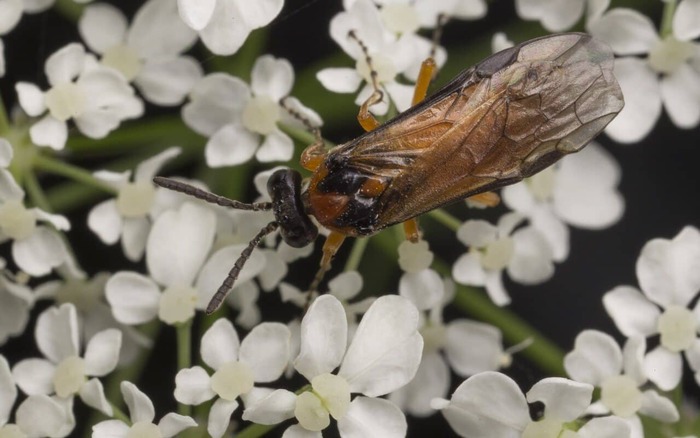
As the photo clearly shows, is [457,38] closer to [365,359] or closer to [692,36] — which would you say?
[692,36]

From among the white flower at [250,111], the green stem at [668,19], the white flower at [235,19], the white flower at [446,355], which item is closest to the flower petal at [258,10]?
the white flower at [235,19]

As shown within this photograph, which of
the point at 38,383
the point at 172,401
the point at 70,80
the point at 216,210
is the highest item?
the point at 70,80

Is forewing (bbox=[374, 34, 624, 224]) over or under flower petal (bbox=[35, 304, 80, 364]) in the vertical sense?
over

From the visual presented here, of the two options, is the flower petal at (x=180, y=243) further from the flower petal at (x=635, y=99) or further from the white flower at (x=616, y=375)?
the flower petal at (x=635, y=99)

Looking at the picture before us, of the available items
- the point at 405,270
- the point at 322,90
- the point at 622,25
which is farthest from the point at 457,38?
the point at 405,270

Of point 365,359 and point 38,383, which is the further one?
point 38,383

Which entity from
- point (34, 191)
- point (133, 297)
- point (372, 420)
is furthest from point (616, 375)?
point (34, 191)

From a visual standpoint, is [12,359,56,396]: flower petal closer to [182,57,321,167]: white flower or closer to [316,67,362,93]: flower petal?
[182,57,321,167]: white flower

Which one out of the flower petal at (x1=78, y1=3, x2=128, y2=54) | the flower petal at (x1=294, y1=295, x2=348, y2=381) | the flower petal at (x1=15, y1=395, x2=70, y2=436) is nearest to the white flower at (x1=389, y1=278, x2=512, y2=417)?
the flower petal at (x1=294, y1=295, x2=348, y2=381)
